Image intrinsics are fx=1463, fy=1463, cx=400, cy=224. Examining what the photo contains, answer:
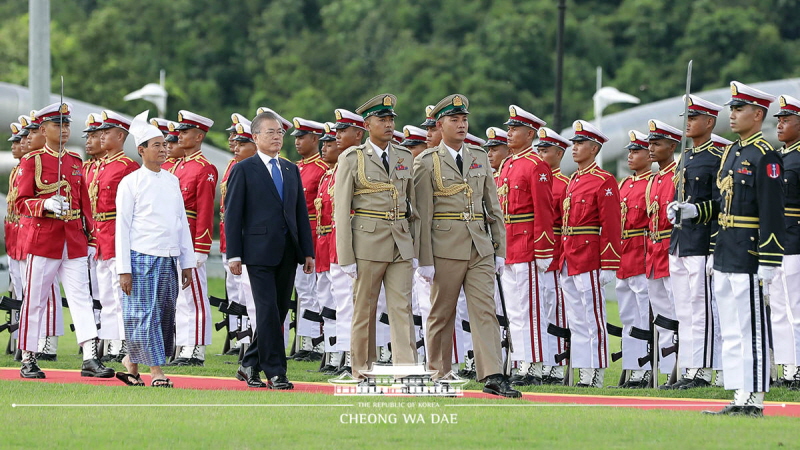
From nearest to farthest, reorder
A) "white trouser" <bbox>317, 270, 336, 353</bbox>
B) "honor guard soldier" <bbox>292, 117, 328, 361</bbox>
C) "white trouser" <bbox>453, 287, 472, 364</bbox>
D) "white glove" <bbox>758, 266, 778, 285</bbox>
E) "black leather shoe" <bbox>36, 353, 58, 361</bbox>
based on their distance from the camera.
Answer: "white glove" <bbox>758, 266, 778, 285</bbox> → "white trouser" <bbox>453, 287, 472, 364</bbox> → "black leather shoe" <bbox>36, 353, 58, 361</bbox> → "white trouser" <bbox>317, 270, 336, 353</bbox> → "honor guard soldier" <bbox>292, 117, 328, 361</bbox>

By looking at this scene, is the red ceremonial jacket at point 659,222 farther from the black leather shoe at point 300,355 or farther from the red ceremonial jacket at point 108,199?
the red ceremonial jacket at point 108,199

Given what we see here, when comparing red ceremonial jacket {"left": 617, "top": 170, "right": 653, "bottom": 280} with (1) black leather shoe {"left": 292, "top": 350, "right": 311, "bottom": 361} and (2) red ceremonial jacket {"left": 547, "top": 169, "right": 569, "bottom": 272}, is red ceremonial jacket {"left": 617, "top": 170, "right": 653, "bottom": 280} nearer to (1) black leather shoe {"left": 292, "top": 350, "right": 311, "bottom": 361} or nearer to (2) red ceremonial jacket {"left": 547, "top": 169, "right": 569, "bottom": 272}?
(2) red ceremonial jacket {"left": 547, "top": 169, "right": 569, "bottom": 272}

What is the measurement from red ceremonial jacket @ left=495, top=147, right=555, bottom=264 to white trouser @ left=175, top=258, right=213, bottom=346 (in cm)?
312

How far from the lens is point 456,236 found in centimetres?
1080

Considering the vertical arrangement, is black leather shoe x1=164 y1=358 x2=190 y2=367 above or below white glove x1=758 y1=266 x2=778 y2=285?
below

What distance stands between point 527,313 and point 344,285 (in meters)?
1.86

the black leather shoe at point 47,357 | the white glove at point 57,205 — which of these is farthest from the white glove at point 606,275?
the black leather shoe at point 47,357

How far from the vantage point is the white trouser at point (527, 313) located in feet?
39.7

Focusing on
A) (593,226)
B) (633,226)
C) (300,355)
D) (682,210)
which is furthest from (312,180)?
(682,210)

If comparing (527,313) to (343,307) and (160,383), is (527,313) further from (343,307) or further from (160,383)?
(160,383)

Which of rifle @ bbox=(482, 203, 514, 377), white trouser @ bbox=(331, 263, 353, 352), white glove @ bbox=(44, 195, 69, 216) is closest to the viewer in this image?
rifle @ bbox=(482, 203, 514, 377)

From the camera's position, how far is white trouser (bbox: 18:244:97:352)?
12039 mm

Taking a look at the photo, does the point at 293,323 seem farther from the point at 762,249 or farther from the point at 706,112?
the point at 762,249

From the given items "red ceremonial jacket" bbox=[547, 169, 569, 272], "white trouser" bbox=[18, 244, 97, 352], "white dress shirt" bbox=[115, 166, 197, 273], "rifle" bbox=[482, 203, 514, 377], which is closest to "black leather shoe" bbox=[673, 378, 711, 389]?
"rifle" bbox=[482, 203, 514, 377]
